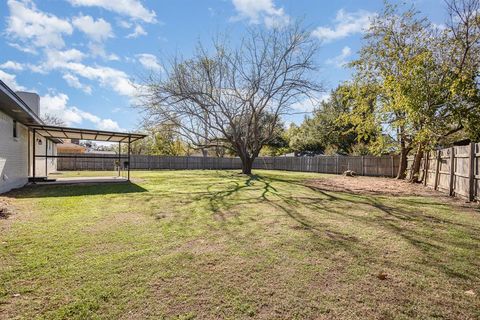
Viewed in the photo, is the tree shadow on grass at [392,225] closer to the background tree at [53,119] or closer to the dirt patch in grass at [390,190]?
the dirt patch in grass at [390,190]

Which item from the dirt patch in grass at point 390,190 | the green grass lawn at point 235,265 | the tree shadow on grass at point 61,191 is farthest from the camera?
the dirt patch in grass at point 390,190

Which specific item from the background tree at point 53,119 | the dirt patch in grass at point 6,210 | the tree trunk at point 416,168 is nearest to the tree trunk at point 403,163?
the tree trunk at point 416,168

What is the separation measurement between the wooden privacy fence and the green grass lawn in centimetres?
1391

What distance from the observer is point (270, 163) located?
97.5 ft

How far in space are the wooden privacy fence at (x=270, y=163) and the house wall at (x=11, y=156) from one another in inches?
232

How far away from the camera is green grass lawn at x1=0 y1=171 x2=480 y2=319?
2.18 m

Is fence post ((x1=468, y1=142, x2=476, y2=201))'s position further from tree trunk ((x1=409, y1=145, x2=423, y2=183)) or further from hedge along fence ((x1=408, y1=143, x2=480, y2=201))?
tree trunk ((x1=409, y1=145, x2=423, y2=183))

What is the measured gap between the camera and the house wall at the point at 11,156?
322 inches

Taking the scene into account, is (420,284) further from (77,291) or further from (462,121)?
(462,121)

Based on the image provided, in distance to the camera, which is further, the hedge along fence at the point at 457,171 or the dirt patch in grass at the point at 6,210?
the hedge along fence at the point at 457,171

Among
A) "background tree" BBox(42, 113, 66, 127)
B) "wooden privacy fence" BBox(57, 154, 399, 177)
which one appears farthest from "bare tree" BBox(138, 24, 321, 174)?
"background tree" BBox(42, 113, 66, 127)

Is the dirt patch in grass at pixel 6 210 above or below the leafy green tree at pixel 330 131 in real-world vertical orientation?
below

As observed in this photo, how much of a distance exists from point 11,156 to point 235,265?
31.8 ft

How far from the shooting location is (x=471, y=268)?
9.84 feet
